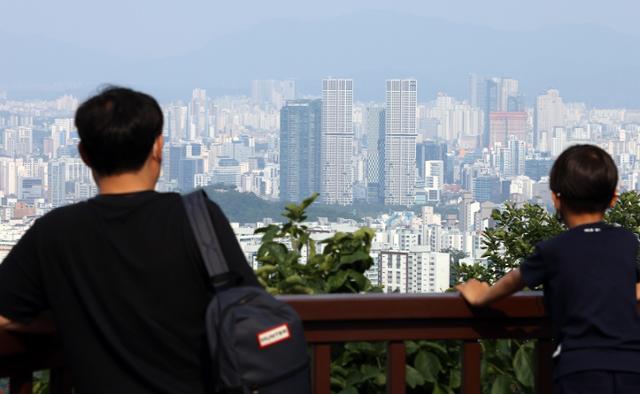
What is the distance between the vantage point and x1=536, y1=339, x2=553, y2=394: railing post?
7.11 feet

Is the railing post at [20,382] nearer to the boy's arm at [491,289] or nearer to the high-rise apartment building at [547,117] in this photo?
the boy's arm at [491,289]

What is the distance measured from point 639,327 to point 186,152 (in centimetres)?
10483

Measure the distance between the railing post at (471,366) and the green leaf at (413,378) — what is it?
15 cm

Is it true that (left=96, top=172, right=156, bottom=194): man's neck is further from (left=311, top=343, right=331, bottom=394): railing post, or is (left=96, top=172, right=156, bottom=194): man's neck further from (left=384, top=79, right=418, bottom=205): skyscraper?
(left=384, top=79, right=418, bottom=205): skyscraper

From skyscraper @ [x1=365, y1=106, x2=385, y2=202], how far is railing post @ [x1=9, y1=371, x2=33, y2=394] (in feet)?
342

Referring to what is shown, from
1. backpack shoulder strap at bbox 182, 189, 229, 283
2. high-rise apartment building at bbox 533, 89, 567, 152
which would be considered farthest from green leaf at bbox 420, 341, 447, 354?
high-rise apartment building at bbox 533, 89, 567, 152

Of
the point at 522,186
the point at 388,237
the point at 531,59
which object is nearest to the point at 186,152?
the point at 522,186

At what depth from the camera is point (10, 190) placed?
94062mm

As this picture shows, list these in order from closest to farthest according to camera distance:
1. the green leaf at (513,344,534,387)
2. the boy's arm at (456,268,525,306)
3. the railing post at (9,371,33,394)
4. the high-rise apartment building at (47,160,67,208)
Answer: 1. the railing post at (9,371,33,394)
2. the boy's arm at (456,268,525,306)
3. the green leaf at (513,344,534,387)
4. the high-rise apartment building at (47,160,67,208)

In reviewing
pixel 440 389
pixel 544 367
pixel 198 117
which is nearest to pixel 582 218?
pixel 544 367

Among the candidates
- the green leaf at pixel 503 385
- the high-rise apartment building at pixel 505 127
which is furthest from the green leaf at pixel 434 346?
the high-rise apartment building at pixel 505 127

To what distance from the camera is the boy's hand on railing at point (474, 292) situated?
6.66 ft

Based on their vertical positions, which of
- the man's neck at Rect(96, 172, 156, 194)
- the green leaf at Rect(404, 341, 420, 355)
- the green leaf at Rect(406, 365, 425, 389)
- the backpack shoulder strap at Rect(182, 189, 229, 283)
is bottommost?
the green leaf at Rect(406, 365, 425, 389)

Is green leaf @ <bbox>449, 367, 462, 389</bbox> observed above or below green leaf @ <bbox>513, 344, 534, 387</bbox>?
below
